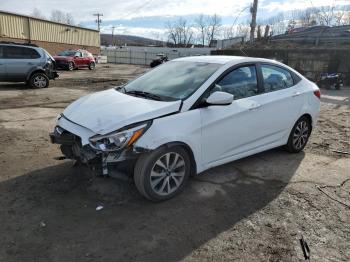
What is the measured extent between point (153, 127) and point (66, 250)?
4.90ft

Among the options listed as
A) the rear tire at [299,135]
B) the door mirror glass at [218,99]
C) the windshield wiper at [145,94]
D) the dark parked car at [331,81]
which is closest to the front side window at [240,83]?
the door mirror glass at [218,99]

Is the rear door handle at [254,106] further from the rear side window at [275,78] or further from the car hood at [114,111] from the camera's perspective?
the car hood at [114,111]

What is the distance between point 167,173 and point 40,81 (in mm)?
11678

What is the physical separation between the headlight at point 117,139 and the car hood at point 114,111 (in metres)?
0.06

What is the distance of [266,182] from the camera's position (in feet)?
15.6

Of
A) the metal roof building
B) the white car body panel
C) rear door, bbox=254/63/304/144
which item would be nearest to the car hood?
the white car body panel

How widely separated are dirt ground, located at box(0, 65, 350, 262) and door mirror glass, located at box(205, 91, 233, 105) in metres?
1.14

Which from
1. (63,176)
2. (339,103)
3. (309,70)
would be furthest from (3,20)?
(63,176)

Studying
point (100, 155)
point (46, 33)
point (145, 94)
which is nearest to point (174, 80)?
point (145, 94)

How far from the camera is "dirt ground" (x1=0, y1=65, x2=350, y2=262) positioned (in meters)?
3.21

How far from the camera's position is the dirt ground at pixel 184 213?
321 centimetres

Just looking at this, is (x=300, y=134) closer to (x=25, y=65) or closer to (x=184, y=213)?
(x=184, y=213)

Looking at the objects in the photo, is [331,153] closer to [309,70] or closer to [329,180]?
[329,180]

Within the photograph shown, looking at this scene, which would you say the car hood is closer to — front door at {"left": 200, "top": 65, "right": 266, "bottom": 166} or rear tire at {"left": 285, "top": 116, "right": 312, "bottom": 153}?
front door at {"left": 200, "top": 65, "right": 266, "bottom": 166}
